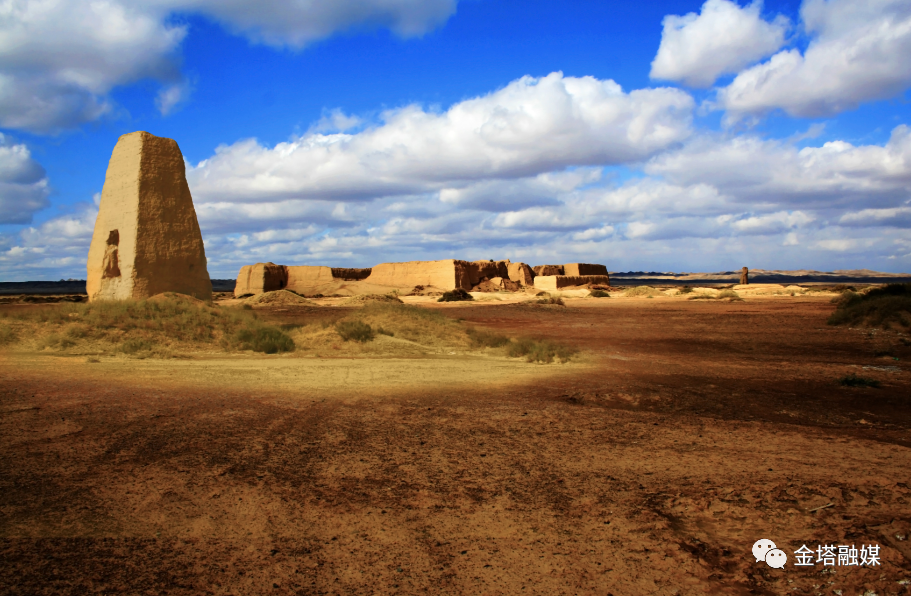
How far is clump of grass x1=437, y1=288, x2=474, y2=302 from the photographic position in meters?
33.8

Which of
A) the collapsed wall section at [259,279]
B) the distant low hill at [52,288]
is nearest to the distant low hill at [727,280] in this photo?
the distant low hill at [52,288]

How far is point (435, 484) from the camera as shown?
12.4 ft

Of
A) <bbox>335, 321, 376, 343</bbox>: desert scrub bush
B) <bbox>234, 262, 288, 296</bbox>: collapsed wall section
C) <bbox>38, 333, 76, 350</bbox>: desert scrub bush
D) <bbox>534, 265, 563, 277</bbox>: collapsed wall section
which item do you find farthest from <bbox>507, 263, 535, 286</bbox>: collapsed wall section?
<bbox>38, 333, 76, 350</bbox>: desert scrub bush

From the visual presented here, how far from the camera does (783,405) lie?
677cm

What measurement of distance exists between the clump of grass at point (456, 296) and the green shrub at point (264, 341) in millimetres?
22256

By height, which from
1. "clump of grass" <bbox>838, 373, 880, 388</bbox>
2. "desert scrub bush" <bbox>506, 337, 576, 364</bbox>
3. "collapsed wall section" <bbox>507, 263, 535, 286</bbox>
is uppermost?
"collapsed wall section" <bbox>507, 263, 535, 286</bbox>

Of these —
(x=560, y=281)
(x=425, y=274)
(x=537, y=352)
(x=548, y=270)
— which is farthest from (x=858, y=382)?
A: (x=548, y=270)

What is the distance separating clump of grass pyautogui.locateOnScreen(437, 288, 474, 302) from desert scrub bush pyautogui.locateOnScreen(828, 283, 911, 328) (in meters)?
20.7

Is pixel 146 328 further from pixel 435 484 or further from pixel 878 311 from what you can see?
pixel 878 311

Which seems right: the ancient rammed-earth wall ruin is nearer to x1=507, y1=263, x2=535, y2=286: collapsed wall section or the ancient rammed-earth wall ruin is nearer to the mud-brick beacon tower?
x1=507, y1=263, x2=535, y2=286: collapsed wall section

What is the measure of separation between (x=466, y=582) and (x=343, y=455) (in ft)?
6.84

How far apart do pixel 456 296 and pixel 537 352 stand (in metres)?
23.8

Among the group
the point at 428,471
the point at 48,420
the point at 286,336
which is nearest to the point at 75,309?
the point at 286,336

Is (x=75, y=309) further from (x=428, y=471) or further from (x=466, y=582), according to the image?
(x=466, y=582)
